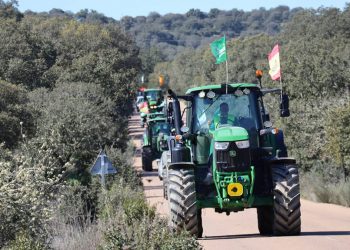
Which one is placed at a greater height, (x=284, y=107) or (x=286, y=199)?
(x=284, y=107)

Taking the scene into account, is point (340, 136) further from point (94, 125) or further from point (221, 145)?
point (221, 145)

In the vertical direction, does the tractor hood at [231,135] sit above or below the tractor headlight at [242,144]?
above

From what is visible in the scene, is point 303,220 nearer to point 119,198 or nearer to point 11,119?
point 119,198

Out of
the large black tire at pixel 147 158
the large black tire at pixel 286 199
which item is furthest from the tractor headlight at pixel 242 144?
the large black tire at pixel 147 158

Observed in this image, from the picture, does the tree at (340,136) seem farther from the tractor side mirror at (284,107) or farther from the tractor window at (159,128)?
the tractor side mirror at (284,107)

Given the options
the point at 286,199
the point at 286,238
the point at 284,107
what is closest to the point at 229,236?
the point at 286,238

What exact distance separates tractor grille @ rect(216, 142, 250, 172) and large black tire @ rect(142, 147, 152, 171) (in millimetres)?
27110

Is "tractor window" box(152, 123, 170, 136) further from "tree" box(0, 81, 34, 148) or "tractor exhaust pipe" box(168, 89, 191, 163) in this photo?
"tractor exhaust pipe" box(168, 89, 191, 163)

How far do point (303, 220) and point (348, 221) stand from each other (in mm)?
1057

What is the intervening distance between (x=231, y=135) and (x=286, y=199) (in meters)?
1.44

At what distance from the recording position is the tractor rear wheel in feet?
48.7

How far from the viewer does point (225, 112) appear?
51.6 ft

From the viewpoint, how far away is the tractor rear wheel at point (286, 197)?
48.7 ft

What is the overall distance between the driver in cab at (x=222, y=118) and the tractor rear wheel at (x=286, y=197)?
1.22 metres
